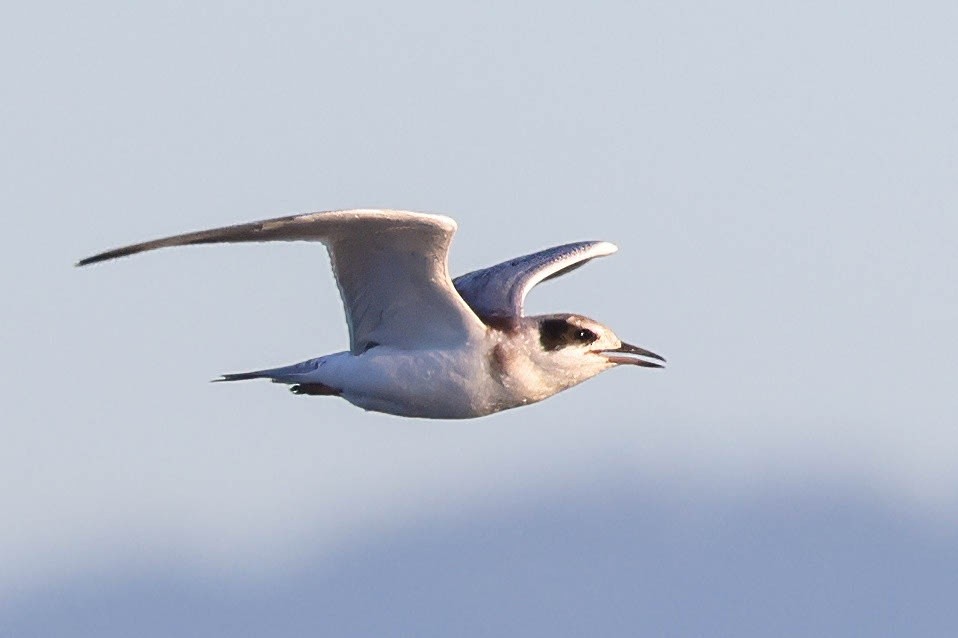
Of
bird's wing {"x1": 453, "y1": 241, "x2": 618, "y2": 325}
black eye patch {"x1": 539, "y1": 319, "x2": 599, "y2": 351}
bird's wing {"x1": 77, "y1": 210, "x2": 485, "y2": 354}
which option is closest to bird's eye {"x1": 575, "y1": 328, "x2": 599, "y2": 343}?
black eye patch {"x1": 539, "y1": 319, "x2": 599, "y2": 351}

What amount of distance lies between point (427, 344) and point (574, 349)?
135cm

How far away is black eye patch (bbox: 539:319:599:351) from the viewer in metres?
15.0

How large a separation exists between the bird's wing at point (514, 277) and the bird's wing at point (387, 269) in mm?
757

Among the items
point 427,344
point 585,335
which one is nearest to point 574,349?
point 585,335

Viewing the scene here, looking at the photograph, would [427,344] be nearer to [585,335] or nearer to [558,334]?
[558,334]

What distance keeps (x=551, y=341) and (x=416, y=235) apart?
2072mm

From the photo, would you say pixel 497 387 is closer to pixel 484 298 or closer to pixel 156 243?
pixel 484 298

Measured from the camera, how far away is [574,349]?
15.2m

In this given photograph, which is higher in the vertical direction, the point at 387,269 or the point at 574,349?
the point at 387,269

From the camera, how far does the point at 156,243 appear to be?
462 inches

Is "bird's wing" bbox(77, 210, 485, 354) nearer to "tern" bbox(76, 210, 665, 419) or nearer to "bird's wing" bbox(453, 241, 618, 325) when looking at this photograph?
"tern" bbox(76, 210, 665, 419)

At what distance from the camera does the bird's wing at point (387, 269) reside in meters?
12.7

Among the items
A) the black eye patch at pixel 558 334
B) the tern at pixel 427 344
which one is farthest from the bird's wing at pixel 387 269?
the black eye patch at pixel 558 334

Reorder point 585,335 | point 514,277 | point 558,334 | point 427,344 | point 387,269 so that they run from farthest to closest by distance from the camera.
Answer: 1. point 514,277
2. point 585,335
3. point 558,334
4. point 427,344
5. point 387,269
